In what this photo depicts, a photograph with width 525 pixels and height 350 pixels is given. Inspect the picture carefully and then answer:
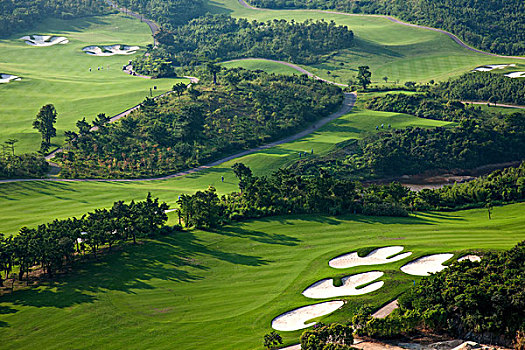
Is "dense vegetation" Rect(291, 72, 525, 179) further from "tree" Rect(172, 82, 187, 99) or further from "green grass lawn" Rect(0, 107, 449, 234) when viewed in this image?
"tree" Rect(172, 82, 187, 99)

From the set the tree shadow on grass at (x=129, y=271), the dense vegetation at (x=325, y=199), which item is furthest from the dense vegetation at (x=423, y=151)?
the tree shadow on grass at (x=129, y=271)

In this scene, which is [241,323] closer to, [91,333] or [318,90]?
[91,333]

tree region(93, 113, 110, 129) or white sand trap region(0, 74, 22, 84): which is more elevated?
white sand trap region(0, 74, 22, 84)

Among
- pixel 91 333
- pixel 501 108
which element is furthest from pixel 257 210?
pixel 501 108

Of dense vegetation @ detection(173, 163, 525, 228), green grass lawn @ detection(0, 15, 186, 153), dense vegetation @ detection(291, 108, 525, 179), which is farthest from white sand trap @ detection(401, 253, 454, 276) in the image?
green grass lawn @ detection(0, 15, 186, 153)

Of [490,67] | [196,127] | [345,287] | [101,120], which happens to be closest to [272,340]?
[345,287]

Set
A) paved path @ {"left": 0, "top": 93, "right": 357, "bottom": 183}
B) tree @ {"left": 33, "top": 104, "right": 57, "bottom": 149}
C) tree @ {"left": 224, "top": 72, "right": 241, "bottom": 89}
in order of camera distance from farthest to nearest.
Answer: tree @ {"left": 224, "top": 72, "right": 241, "bottom": 89} → tree @ {"left": 33, "top": 104, "right": 57, "bottom": 149} → paved path @ {"left": 0, "top": 93, "right": 357, "bottom": 183}

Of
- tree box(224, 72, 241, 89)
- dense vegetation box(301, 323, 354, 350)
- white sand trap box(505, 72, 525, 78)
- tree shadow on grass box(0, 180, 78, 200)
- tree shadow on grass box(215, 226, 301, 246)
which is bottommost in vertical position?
tree shadow on grass box(0, 180, 78, 200)
